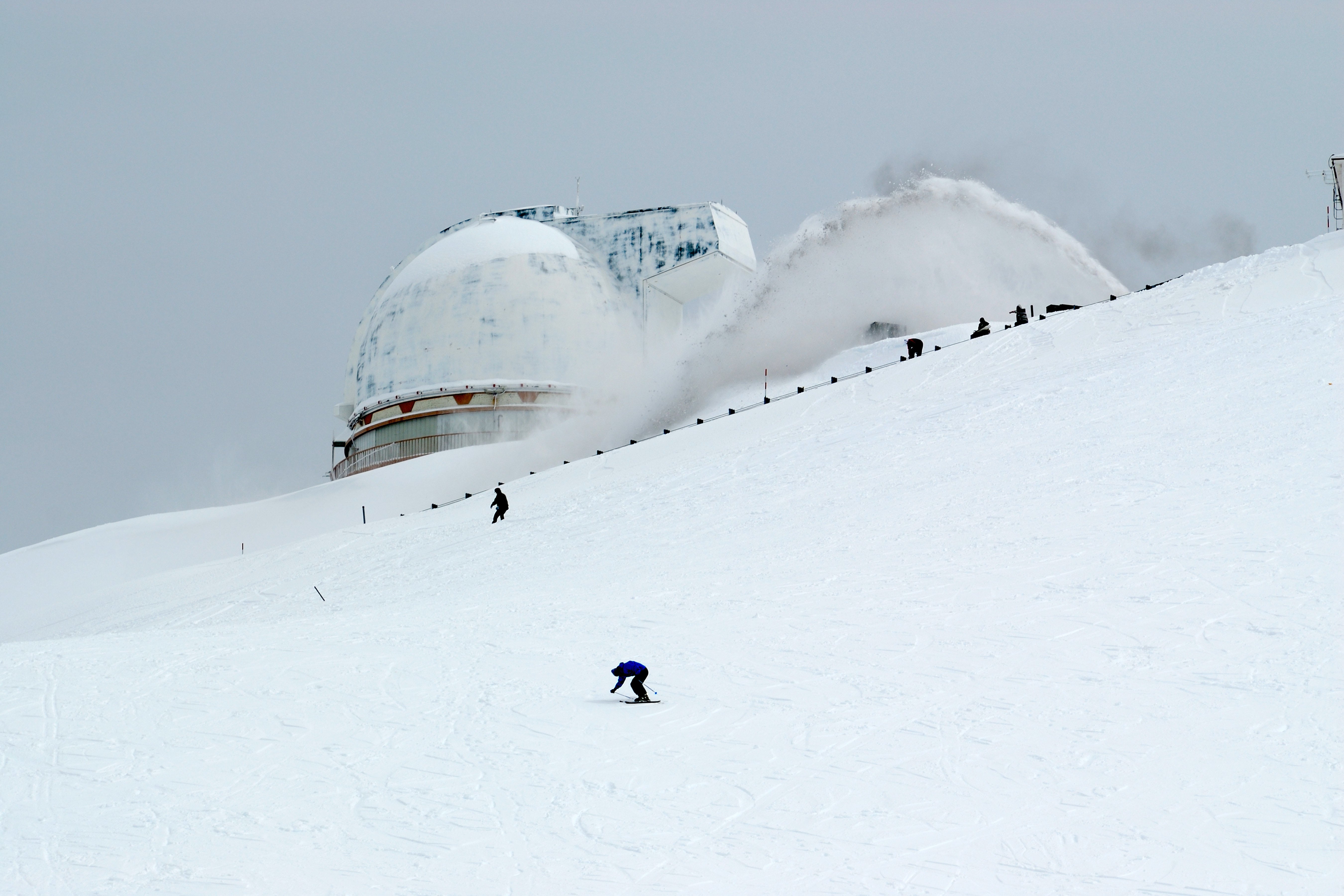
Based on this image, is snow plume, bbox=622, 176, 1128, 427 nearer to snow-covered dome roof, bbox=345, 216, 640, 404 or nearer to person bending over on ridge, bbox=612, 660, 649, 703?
snow-covered dome roof, bbox=345, 216, 640, 404

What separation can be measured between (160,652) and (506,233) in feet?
95.8

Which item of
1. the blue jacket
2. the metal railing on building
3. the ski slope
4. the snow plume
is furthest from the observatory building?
the blue jacket

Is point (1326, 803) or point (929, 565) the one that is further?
point (929, 565)

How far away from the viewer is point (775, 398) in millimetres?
29031

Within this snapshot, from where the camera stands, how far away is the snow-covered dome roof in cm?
3884

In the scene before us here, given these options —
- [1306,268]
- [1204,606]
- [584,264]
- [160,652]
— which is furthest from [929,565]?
[584,264]

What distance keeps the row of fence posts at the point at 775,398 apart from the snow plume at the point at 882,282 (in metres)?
3.84

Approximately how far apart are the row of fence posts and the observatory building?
7463mm

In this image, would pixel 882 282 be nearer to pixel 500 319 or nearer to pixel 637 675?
pixel 500 319

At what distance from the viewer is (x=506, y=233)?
41.4 metres

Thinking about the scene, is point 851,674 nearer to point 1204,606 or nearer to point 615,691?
point 615,691

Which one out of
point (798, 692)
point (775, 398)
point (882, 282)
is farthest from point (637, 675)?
point (882, 282)

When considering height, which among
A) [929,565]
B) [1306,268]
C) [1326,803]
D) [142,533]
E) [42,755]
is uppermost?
[1306,268]

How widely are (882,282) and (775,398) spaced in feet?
33.1
